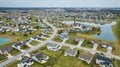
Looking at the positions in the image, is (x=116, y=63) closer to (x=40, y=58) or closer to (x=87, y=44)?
(x=87, y=44)

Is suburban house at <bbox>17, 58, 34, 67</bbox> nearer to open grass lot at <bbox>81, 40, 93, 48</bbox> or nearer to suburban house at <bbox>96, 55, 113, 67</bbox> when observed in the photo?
suburban house at <bbox>96, 55, 113, 67</bbox>

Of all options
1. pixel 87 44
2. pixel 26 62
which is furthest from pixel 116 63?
pixel 26 62

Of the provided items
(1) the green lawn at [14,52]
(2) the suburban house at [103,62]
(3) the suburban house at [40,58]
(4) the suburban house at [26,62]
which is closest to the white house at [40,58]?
(3) the suburban house at [40,58]

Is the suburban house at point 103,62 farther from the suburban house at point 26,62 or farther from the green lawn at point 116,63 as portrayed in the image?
the suburban house at point 26,62

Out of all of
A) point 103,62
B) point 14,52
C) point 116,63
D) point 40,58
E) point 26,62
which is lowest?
point 116,63

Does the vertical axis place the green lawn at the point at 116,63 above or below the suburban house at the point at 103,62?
below

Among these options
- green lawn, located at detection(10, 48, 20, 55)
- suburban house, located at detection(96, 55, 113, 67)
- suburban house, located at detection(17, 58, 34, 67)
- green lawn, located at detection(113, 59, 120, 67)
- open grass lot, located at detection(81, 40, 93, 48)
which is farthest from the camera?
Answer: open grass lot, located at detection(81, 40, 93, 48)

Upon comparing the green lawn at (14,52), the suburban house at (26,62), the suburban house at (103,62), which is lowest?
the suburban house at (103,62)

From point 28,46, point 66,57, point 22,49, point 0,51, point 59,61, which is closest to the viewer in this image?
point 59,61

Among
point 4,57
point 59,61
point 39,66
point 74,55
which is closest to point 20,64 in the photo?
point 39,66

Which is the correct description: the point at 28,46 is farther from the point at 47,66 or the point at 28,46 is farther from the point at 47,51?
the point at 47,66

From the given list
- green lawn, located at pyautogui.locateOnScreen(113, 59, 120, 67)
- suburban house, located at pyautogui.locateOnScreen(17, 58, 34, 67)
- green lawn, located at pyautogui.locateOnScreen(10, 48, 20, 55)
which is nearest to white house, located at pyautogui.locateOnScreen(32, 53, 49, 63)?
suburban house, located at pyautogui.locateOnScreen(17, 58, 34, 67)
